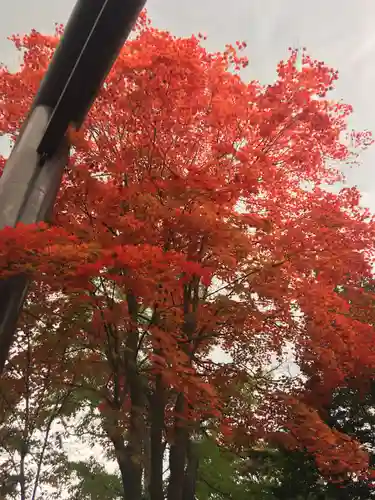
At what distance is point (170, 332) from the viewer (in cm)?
730

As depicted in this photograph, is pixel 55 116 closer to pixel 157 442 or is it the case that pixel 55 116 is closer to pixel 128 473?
pixel 157 442

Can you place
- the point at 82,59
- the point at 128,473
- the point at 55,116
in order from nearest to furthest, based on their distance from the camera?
the point at 82,59, the point at 55,116, the point at 128,473

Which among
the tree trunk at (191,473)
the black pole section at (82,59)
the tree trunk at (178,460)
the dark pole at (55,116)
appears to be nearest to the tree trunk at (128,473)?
the tree trunk at (178,460)

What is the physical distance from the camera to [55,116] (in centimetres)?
685

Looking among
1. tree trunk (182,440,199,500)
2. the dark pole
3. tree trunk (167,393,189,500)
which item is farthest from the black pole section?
tree trunk (182,440,199,500)

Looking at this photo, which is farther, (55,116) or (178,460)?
(178,460)

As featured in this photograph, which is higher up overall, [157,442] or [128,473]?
[157,442]

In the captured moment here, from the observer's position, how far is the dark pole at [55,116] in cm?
566

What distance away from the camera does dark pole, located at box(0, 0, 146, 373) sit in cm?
566

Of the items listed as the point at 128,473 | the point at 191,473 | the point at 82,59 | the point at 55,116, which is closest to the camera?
the point at 82,59

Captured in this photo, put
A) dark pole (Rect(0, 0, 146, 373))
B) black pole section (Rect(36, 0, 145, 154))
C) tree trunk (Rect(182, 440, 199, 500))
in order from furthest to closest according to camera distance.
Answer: tree trunk (Rect(182, 440, 199, 500)) < dark pole (Rect(0, 0, 146, 373)) < black pole section (Rect(36, 0, 145, 154))

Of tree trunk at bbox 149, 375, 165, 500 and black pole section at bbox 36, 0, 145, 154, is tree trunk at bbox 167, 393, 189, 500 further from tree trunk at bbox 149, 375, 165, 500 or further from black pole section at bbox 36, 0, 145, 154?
black pole section at bbox 36, 0, 145, 154

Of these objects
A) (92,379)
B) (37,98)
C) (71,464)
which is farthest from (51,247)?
(71,464)

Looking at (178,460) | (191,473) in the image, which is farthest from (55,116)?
(191,473)
